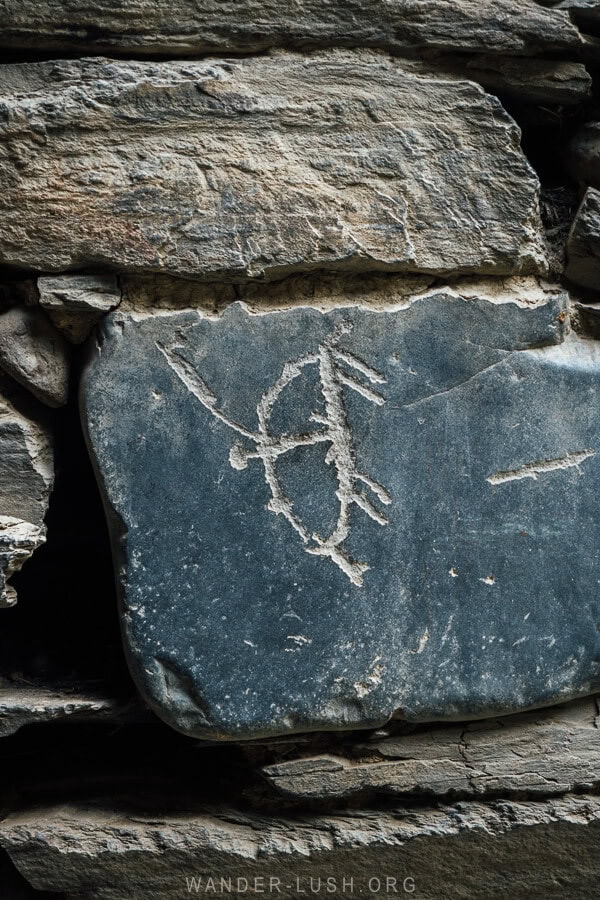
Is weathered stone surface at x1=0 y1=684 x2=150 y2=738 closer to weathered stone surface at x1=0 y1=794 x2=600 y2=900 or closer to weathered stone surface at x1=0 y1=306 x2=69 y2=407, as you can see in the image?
weathered stone surface at x1=0 y1=794 x2=600 y2=900

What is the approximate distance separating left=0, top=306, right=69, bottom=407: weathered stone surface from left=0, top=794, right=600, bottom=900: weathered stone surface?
926 mm

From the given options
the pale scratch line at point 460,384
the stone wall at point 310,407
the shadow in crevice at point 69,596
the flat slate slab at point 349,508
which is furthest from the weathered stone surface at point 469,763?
the pale scratch line at point 460,384

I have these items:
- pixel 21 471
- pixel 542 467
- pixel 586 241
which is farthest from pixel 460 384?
pixel 21 471

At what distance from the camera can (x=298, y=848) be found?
1.97m

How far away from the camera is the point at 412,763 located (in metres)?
1.97

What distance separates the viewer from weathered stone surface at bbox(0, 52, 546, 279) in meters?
1.80

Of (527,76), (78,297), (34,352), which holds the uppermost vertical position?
(527,76)

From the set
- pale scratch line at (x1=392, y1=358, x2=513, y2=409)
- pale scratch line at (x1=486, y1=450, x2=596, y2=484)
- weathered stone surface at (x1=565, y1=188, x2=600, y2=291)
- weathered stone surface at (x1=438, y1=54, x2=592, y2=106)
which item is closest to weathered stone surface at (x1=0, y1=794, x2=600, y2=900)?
pale scratch line at (x1=486, y1=450, x2=596, y2=484)

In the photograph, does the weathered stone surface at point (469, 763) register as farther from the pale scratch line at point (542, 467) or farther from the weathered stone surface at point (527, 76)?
the weathered stone surface at point (527, 76)

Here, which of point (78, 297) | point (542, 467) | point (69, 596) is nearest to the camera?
point (78, 297)

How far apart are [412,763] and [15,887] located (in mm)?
992

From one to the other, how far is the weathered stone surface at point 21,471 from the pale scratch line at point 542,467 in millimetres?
932

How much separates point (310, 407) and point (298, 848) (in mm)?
957

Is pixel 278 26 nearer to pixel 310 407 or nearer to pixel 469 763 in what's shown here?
pixel 310 407
